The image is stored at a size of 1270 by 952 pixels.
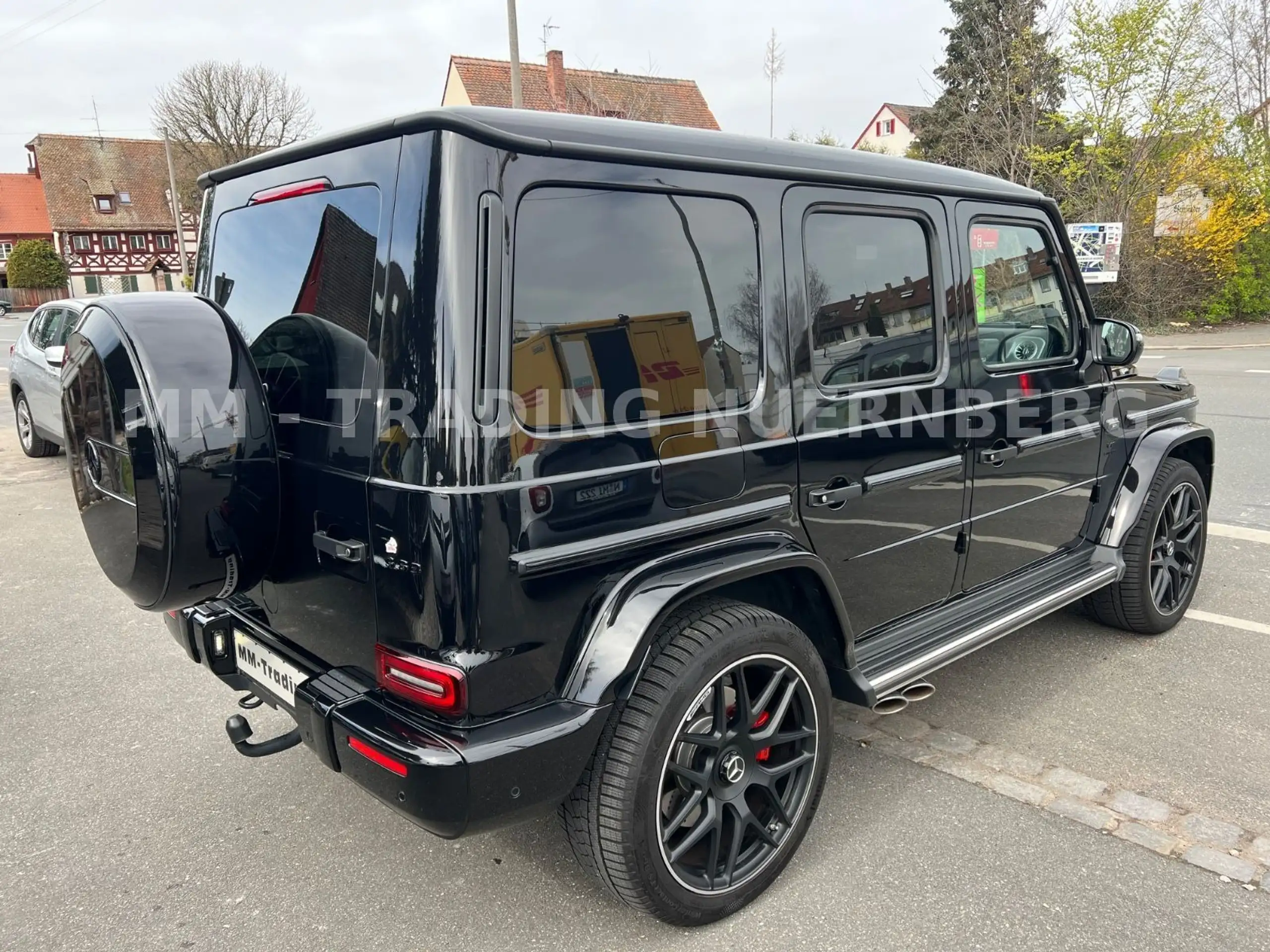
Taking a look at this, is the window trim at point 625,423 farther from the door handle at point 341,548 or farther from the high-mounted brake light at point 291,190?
the high-mounted brake light at point 291,190

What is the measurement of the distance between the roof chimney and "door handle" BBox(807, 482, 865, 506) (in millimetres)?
28337

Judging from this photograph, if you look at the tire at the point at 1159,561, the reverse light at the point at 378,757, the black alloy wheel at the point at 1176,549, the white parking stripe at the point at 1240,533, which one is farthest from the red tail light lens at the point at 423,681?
the white parking stripe at the point at 1240,533

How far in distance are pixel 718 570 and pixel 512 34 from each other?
11887 mm

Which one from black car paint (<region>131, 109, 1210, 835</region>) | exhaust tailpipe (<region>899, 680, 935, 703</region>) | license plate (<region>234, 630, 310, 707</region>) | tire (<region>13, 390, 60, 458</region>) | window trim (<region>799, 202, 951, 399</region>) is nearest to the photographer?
black car paint (<region>131, 109, 1210, 835</region>)

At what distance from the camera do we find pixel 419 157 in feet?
6.37

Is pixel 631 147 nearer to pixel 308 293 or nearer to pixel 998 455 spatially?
pixel 308 293

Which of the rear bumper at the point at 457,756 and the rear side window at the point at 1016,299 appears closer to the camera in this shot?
the rear bumper at the point at 457,756

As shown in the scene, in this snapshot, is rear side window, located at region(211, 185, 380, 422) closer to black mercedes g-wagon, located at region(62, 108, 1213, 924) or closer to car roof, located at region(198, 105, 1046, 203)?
black mercedes g-wagon, located at region(62, 108, 1213, 924)

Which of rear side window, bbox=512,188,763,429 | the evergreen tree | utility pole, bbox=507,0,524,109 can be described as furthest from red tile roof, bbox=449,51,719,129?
rear side window, bbox=512,188,763,429

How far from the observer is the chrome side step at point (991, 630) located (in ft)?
8.95

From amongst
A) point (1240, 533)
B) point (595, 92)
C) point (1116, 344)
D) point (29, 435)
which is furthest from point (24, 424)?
point (595, 92)

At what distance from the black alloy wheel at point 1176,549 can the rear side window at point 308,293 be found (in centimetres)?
352

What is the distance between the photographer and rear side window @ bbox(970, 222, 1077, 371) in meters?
3.17

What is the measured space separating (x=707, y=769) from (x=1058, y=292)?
2506mm
